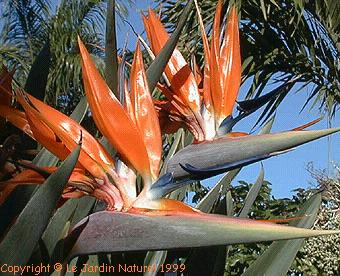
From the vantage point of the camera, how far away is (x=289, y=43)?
3744 millimetres

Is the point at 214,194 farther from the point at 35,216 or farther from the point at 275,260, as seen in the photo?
the point at 35,216

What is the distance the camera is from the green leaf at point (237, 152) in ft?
1.67

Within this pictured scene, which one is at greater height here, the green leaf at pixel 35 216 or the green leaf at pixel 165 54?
the green leaf at pixel 165 54

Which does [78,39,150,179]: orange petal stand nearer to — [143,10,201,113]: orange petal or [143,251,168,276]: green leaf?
[143,10,201,113]: orange petal

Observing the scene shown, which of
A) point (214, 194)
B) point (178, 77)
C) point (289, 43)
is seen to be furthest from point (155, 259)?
point (289, 43)

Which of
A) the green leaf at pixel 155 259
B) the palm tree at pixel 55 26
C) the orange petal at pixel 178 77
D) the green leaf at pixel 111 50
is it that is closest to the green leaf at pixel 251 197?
the green leaf at pixel 155 259

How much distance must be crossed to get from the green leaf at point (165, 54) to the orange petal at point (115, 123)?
70 millimetres

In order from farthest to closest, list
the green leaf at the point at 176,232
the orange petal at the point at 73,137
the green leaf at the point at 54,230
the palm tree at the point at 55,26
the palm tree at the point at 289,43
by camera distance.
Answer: the palm tree at the point at 55,26
the palm tree at the point at 289,43
the green leaf at the point at 54,230
the orange petal at the point at 73,137
the green leaf at the point at 176,232

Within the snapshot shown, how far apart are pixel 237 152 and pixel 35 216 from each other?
0.56 ft

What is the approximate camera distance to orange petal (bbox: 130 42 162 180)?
55cm

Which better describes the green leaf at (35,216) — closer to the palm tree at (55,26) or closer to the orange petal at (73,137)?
the orange petal at (73,137)

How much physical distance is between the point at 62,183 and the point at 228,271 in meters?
2.14

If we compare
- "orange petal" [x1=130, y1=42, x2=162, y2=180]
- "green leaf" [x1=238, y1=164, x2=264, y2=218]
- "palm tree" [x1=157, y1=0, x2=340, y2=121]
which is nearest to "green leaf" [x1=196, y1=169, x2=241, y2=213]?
"green leaf" [x1=238, y1=164, x2=264, y2=218]

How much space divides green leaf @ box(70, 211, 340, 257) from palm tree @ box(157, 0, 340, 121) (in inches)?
123
